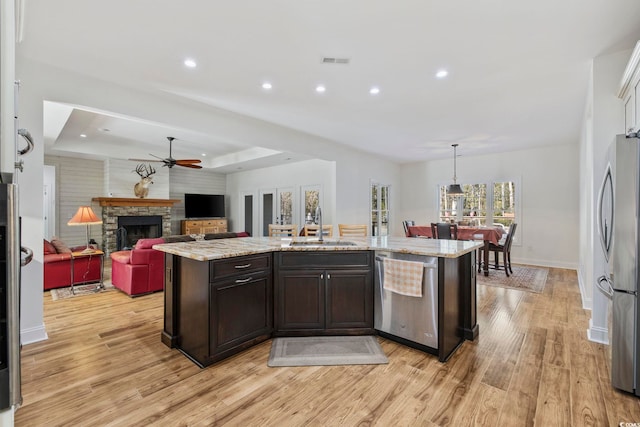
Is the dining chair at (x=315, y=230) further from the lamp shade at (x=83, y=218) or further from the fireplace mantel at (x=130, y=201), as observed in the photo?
the fireplace mantel at (x=130, y=201)

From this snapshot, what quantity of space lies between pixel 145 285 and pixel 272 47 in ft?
12.1

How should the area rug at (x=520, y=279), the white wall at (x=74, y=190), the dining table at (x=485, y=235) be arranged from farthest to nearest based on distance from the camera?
the white wall at (x=74, y=190), the dining table at (x=485, y=235), the area rug at (x=520, y=279)

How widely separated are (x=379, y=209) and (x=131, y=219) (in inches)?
255

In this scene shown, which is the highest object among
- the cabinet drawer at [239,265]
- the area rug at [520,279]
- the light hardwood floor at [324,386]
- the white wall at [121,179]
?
the white wall at [121,179]

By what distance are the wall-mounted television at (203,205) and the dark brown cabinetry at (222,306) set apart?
7191 millimetres

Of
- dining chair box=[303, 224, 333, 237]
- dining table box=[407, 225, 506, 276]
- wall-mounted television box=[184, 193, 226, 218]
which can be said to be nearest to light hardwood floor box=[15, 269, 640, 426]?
dining table box=[407, 225, 506, 276]

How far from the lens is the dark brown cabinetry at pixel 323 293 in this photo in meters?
2.85

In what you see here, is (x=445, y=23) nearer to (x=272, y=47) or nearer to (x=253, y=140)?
(x=272, y=47)

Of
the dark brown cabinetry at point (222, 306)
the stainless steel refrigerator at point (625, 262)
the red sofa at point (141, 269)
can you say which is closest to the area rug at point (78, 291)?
the red sofa at point (141, 269)

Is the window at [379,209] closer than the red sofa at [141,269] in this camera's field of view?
No

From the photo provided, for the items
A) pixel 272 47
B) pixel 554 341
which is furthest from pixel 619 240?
pixel 272 47

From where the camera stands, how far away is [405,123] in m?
4.98

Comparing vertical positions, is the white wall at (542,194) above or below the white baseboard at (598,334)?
above

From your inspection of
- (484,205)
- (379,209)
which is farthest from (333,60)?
(484,205)
